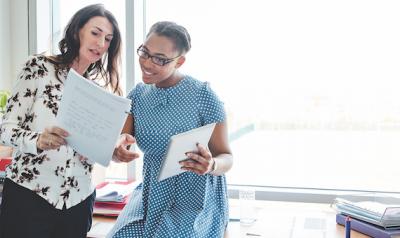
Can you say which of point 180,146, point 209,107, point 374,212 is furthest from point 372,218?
point 180,146

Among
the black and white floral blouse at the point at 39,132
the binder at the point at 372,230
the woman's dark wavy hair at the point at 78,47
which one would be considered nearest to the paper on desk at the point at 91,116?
the black and white floral blouse at the point at 39,132

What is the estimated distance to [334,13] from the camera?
221cm

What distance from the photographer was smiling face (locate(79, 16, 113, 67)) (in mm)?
1526

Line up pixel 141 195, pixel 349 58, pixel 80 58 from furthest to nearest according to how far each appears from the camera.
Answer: pixel 349 58
pixel 141 195
pixel 80 58

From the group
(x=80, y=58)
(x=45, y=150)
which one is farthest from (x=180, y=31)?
(x=45, y=150)

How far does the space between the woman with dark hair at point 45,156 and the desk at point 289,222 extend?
32 centimetres

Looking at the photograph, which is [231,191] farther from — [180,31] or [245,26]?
[180,31]

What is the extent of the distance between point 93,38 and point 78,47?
0.08 metres

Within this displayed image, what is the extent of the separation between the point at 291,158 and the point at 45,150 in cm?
139

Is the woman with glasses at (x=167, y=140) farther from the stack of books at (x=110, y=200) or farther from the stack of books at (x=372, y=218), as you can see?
the stack of books at (x=372, y=218)

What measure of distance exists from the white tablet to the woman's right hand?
12.9 inches

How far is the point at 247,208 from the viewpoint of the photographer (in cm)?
195

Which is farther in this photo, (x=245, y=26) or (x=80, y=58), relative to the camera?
(x=245, y=26)

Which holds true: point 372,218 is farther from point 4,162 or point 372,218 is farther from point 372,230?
point 4,162
